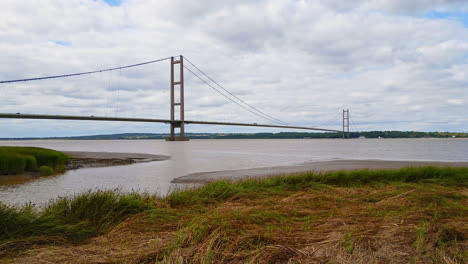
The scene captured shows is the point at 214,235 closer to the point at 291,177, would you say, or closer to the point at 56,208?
the point at 56,208

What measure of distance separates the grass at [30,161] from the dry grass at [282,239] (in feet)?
40.5

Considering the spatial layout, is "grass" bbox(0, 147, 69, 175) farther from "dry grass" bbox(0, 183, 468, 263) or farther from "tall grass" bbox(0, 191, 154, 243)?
"dry grass" bbox(0, 183, 468, 263)

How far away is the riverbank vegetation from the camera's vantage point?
266cm

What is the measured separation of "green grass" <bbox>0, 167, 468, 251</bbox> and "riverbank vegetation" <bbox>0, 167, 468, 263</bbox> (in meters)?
0.02

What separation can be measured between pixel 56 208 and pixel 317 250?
13.5 ft

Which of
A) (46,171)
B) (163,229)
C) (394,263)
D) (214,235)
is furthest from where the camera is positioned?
(46,171)

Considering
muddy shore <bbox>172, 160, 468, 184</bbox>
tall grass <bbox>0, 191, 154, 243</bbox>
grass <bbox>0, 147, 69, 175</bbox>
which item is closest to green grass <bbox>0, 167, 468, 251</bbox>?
tall grass <bbox>0, 191, 154, 243</bbox>

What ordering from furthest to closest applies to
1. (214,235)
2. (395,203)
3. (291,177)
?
(291,177)
(395,203)
(214,235)

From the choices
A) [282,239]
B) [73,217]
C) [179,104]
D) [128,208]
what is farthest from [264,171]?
[179,104]

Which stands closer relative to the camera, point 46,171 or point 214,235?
point 214,235

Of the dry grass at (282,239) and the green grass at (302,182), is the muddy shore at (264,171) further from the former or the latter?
the dry grass at (282,239)

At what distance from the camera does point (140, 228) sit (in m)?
3.89

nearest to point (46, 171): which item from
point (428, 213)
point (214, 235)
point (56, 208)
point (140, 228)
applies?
point (56, 208)

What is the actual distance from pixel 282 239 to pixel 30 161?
15.3 m
